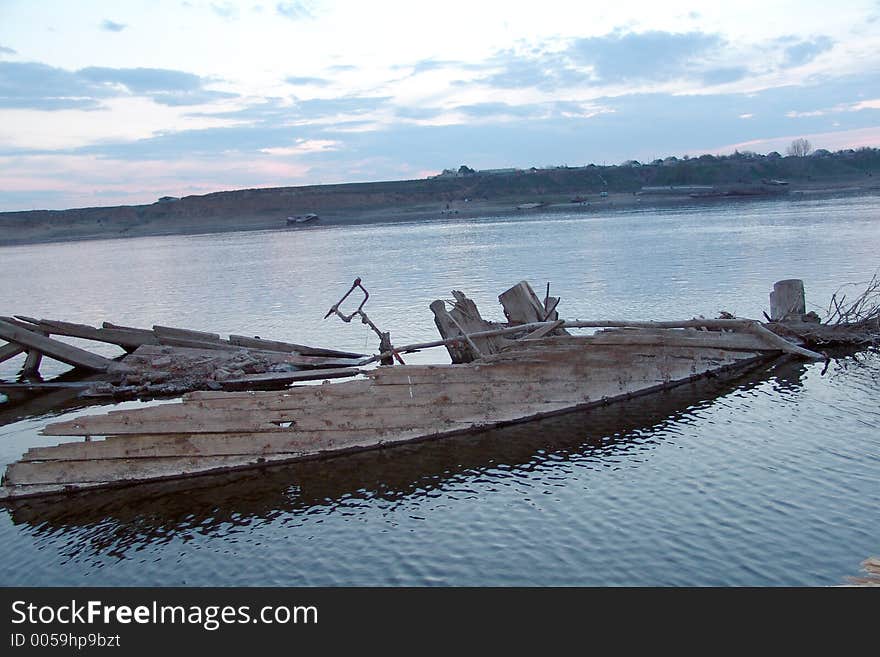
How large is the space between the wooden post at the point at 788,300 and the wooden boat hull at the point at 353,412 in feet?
13.9

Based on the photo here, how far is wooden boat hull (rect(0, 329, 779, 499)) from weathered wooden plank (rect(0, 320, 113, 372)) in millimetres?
9239

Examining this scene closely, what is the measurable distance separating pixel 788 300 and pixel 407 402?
10403 mm

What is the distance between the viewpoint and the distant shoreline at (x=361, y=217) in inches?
4813

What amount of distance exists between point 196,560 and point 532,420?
22.2 ft

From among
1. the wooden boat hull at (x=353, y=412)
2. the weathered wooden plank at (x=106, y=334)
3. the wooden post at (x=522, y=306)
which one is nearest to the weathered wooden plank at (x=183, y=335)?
the weathered wooden plank at (x=106, y=334)

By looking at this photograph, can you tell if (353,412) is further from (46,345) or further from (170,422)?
(46,345)

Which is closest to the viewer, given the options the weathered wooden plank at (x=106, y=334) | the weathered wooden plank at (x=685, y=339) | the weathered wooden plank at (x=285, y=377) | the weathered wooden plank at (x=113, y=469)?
the weathered wooden plank at (x=113, y=469)

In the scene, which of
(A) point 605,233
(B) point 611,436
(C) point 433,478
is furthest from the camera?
(A) point 605,233

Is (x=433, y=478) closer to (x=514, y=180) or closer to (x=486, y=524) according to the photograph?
(x=486, y=524)

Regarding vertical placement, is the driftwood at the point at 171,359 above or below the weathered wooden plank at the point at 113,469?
above

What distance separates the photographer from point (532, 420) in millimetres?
15359

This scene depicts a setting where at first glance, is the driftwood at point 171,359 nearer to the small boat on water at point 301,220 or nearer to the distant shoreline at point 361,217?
the distant shoreline at point 361,217

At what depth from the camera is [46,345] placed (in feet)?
73.2
